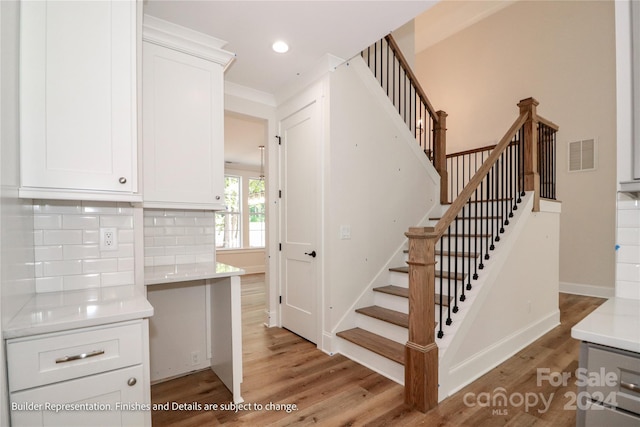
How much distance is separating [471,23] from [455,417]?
7162mm

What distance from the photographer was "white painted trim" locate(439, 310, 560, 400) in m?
2.34

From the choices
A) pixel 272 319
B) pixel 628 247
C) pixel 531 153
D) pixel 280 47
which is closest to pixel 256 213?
pixel 272 319

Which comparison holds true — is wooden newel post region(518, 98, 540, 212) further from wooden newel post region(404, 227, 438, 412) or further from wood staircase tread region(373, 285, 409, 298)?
wooden newel post region(404, 227, 438, 412)

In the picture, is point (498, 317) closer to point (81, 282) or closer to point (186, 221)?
point (186, 221)

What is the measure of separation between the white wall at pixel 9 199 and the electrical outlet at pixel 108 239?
1.11 feet

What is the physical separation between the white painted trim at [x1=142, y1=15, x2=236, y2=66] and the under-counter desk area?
5.24 feet

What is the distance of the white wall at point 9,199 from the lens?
1.14 metres

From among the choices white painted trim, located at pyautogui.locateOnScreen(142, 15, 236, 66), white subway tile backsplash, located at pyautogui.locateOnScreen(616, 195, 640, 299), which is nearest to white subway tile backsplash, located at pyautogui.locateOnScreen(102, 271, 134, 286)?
white painted trim, located at pyautogui.locateOnScreen(142, 15, 236, 66)

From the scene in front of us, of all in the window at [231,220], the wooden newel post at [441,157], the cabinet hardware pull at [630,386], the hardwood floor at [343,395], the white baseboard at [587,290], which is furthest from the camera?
the window at [231,220]

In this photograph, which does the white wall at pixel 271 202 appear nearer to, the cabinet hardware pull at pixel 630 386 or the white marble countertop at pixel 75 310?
the white marble countertop at pixel 75 310

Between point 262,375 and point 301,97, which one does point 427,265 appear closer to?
point 262,375

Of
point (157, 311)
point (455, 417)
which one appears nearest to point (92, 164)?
point (157, 311)

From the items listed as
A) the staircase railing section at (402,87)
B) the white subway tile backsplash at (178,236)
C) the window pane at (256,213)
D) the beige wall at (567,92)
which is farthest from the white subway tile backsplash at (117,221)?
the window pane at (256,213)

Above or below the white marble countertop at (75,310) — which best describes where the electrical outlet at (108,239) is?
above
